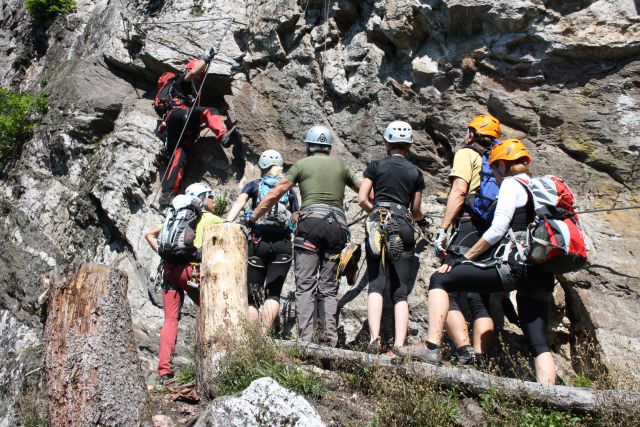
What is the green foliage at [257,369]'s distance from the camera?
6465 mm

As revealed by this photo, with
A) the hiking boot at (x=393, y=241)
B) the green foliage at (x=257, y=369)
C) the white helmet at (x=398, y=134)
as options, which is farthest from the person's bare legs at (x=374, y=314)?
the white helmet at (x=398, y=134)

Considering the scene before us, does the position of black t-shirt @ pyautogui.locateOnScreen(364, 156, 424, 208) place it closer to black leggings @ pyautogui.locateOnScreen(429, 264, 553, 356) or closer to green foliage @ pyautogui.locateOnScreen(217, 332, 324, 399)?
black leggings @ pyautogui.locateOnScreen(429, 264, 553, 356)

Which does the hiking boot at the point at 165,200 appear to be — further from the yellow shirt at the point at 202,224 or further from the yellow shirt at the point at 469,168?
the yellow shirt at the point at 469,168

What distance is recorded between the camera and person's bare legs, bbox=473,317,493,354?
692 cm

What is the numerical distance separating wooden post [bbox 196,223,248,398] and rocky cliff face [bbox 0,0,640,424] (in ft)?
7.12

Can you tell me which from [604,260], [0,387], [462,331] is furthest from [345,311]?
[0,387]

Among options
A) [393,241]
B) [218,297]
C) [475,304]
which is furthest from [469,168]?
[218,297]

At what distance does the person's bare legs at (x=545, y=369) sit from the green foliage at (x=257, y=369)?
1.96 metres

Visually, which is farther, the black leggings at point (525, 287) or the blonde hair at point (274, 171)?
the blonde hair at point (274, 171)

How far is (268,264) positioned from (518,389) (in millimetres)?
3530

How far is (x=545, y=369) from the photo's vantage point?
19.5ft

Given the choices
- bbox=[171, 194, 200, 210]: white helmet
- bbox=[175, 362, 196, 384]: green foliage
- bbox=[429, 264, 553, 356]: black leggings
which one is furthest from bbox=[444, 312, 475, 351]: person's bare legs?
bbox=[171, 194, 200, 210]: white helmet

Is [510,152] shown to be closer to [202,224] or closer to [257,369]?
[257,369]

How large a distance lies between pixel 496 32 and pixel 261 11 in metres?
4.70
